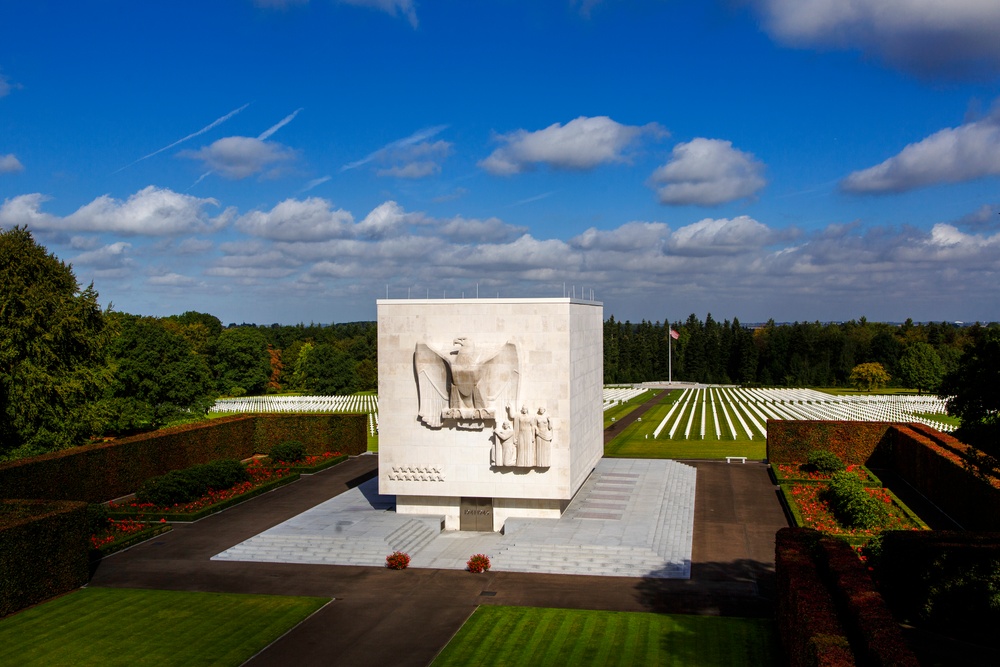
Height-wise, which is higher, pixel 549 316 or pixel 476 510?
pixel 549 316


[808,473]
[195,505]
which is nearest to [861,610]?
[808,473]

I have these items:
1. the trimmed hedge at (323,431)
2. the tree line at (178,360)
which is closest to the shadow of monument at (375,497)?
the trimmed hedge at (323,431)

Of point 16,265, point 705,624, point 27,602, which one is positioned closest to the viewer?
point 705,624

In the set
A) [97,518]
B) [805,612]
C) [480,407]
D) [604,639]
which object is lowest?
[604,639]

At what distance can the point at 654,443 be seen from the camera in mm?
52562

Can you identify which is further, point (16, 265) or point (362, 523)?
point (16, 265)

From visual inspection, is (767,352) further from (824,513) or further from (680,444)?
(824,513)

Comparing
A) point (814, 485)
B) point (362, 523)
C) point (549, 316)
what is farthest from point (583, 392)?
point (814, 485)

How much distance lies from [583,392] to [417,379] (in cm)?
716

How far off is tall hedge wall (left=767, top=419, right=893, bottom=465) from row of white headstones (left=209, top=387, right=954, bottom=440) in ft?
33.7

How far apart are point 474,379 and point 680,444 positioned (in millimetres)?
26399

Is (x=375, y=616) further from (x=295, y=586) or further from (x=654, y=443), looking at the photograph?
(x=654, y=443)

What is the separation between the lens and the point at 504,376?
2980 centimetres

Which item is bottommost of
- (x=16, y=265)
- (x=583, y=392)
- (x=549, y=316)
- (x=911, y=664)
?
(x=911, y=664)
